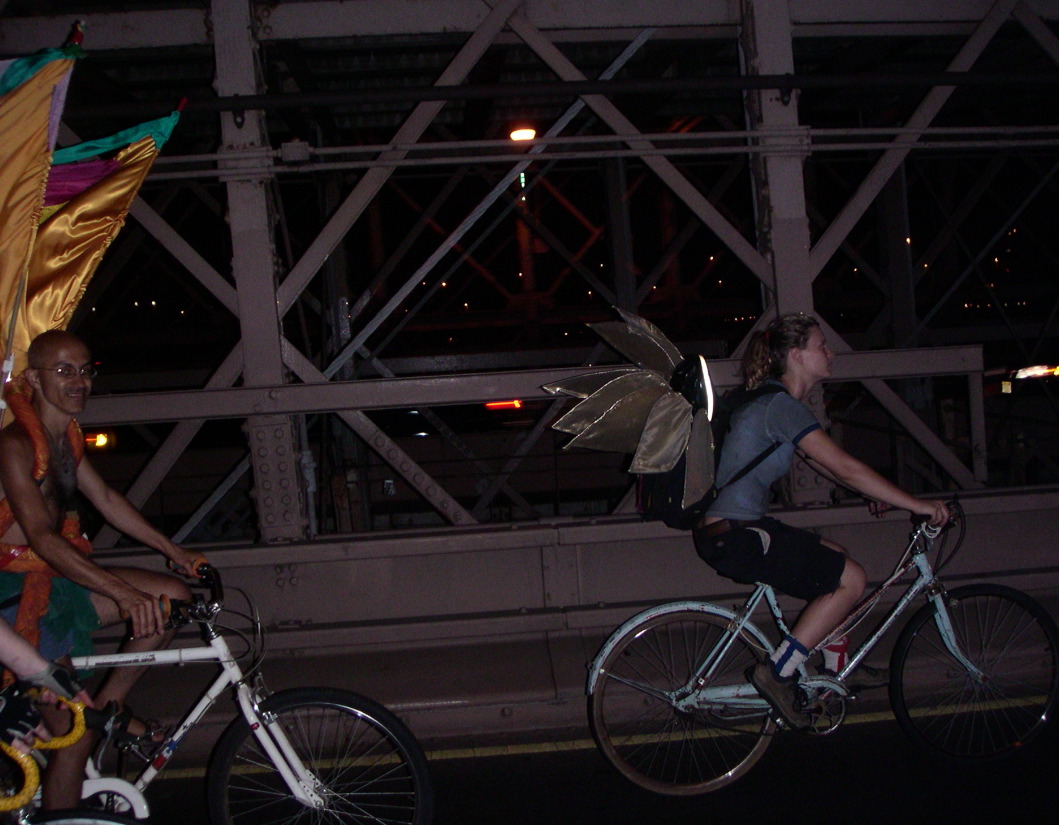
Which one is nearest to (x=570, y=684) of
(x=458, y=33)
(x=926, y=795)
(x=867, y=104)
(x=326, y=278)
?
(x=926, y=795)

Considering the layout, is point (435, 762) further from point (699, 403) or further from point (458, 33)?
point (458, 33)

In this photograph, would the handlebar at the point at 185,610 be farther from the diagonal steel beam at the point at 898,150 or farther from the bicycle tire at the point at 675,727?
the diagonal steel beam at the point at 898,150

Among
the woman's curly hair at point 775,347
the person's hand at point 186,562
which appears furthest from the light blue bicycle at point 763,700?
the person's hand at point 186,562

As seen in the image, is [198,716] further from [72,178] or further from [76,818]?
[72,178]

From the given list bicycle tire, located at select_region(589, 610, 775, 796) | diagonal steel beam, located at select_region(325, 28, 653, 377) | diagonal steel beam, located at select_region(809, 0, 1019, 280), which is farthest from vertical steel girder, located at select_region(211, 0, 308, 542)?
diagonal steel beam, located at select_region(809, 0, 1019, 280)

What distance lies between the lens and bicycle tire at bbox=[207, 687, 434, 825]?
312 cm

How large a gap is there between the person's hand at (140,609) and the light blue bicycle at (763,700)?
5.91 ft

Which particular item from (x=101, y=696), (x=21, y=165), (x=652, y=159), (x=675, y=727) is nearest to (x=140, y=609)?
(x=101, y=696)

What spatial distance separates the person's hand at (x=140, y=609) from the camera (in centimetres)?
302

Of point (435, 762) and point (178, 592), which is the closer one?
point (178, 592)

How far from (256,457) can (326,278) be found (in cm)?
323

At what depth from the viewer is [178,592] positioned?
3396 millimetres

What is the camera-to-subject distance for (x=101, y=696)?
333 cm

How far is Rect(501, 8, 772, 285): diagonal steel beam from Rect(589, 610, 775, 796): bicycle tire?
2.51 metres
